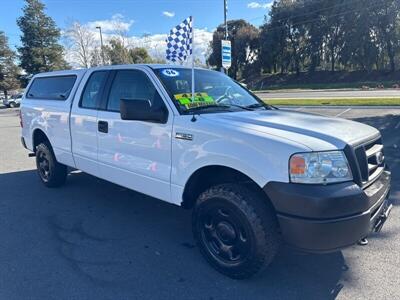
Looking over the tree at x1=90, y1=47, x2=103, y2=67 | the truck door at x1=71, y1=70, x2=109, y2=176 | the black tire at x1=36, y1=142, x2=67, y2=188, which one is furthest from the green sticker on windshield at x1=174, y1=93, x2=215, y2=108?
the tree at x1=90, y1=47, x2=103, y2=67

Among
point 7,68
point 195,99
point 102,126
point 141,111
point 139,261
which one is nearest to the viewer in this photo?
point 141,111

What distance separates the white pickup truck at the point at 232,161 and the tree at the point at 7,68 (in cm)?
5523

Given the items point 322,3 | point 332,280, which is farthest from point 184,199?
point 322,3

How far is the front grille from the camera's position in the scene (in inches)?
104

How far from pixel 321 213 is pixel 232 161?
2.62 ft

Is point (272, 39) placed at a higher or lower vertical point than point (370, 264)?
higher

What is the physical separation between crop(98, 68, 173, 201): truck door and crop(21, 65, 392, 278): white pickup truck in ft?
0.04

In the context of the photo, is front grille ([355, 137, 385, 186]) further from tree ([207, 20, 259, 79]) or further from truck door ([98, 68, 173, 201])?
tree ([207, 20, 259, 79])

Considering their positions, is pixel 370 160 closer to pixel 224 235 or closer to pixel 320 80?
pixel 224 235

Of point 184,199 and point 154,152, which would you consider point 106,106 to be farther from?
point 184,199

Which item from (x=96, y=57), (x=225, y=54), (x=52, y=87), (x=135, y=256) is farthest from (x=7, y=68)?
(x=135, y=256)

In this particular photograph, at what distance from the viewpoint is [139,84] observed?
3770mm

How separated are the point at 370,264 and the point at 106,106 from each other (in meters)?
3.30

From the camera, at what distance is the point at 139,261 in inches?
129
